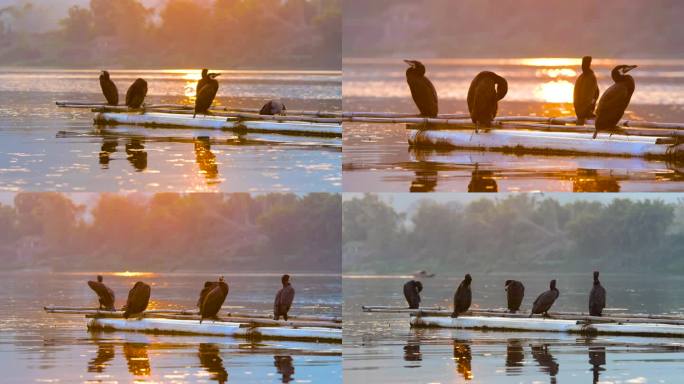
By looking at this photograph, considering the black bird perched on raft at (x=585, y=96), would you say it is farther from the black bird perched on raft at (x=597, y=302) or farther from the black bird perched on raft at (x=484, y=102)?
the black bird perched on raft at (x=597, y=302)

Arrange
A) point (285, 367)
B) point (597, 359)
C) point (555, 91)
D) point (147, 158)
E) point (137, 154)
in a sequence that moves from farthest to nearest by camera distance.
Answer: point (555, 91), point (137, 154), point (147, 158), point (597, 359), point (285, 367)

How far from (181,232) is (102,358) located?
1389 cm

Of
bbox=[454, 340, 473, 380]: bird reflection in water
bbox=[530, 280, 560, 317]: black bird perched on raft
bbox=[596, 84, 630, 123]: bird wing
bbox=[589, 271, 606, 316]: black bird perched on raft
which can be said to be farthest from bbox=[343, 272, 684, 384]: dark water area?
bbox=[596, 84, 630, 123]: bird wing

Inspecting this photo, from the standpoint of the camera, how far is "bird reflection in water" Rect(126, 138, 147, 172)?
579 inches

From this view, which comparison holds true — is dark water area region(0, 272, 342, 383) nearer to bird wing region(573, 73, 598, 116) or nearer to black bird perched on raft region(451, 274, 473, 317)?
black bird perched on raft region(451, 274, 473, 317)

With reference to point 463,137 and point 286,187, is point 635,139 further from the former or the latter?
point 286,187

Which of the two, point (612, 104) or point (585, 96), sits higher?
point (585, 96)

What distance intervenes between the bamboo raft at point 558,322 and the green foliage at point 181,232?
376 centimetres

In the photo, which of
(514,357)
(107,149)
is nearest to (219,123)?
(107,149)

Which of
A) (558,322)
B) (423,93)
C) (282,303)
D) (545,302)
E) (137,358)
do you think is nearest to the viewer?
(137,358)

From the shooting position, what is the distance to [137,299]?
48.1 ft

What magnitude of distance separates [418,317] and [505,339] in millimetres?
1335

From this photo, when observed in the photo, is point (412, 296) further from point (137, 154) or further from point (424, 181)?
point (137, 154)

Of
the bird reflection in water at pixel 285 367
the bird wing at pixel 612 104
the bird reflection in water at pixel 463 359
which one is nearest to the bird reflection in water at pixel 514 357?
the bird reflection in water at pixel 463 359
